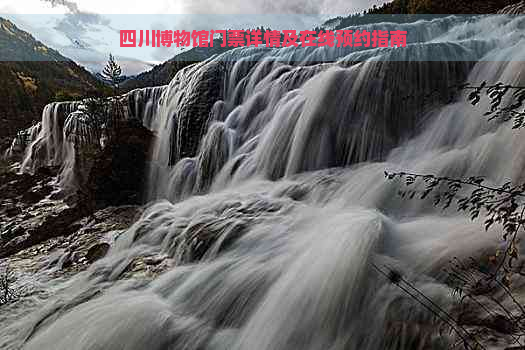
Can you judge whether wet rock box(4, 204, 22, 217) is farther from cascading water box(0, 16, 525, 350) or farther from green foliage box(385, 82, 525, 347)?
green foliage box(385, 82, 525, 347)

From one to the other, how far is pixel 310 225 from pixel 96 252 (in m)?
4.27

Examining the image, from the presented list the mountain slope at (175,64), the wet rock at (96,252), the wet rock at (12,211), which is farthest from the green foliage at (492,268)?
the mountain slope at (175,64)

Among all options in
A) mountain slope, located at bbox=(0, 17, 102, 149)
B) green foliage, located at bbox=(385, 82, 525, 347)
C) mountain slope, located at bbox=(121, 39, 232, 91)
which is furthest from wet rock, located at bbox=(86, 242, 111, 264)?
mountain slope, located at bbox=(121, 39, 232, 91)

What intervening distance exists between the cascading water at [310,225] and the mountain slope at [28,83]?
1660 cm

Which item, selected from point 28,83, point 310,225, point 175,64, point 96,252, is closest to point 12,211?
point 96,252

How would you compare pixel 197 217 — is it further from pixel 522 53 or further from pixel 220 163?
pixel 522 53

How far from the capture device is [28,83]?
9038 centimetres

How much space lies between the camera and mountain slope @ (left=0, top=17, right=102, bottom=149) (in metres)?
49.4

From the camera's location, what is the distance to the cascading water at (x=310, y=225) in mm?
2875

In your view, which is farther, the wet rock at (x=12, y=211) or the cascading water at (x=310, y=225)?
the wet rock at (x=12, y=211)

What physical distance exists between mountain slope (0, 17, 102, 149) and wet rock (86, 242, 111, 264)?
1621 cm

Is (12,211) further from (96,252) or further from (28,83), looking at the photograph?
(28,83)

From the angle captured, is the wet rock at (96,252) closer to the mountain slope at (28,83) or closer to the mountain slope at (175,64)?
the mountain slope at (28,83)

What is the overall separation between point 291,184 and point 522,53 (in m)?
4.41
